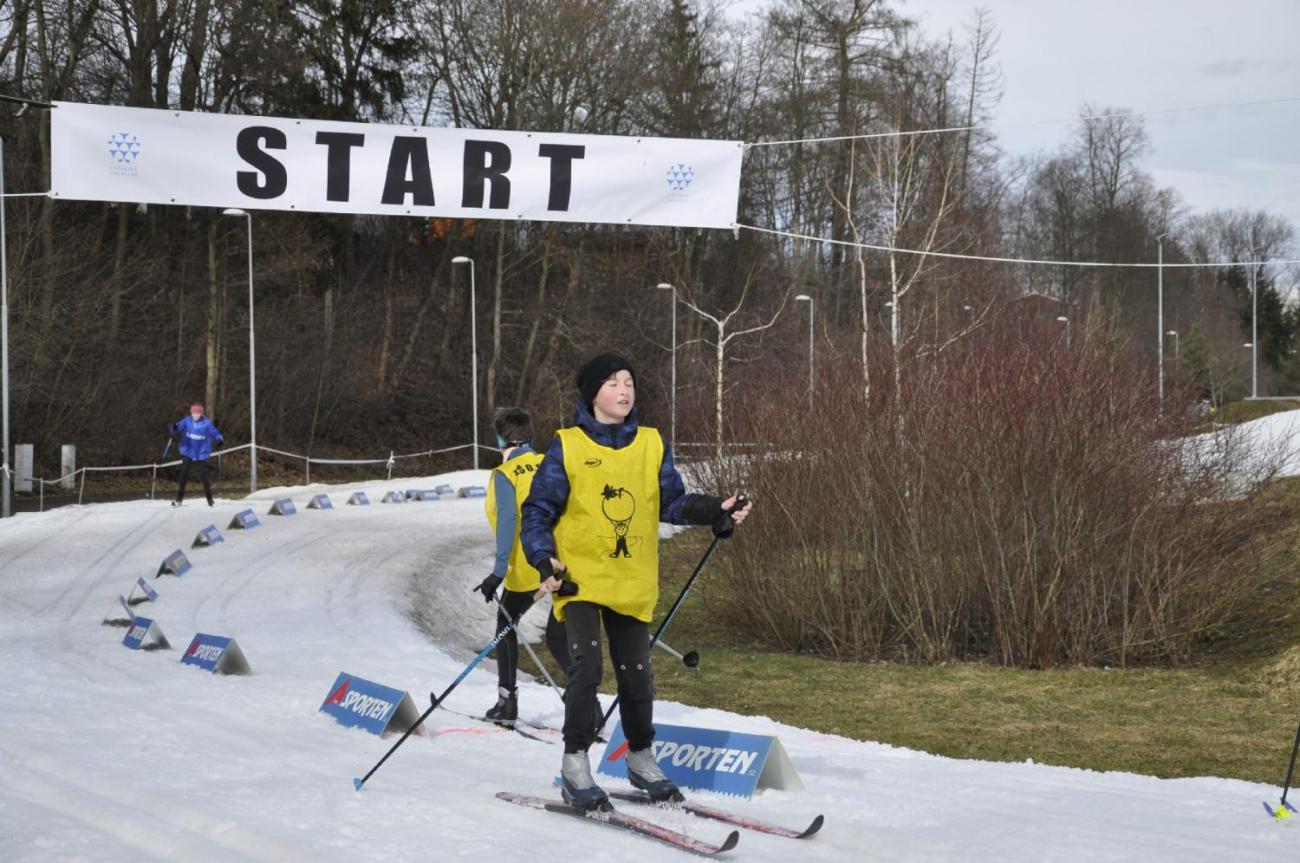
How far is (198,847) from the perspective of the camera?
5359 mm

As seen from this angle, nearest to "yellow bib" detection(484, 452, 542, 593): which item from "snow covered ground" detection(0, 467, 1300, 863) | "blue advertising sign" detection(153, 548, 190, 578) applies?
"snow covered ground" detection(0, 467, 1300, 863)

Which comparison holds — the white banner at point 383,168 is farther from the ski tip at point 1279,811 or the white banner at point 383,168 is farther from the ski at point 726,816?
the ski tip at point 1279,811

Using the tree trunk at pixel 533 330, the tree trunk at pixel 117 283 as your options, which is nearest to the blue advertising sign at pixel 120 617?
the tree trunk at pixel 117 283

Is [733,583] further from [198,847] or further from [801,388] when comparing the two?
[198,847]

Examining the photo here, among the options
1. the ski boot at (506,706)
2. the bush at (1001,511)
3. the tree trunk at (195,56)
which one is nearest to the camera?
the ski boot at (506,706)

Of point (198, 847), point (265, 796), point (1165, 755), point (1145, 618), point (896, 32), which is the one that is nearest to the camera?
point (198, 847)

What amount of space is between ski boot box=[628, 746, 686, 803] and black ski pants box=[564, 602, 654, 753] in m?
0.14

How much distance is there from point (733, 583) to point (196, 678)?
672 centimetres

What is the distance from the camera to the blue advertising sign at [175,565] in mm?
16250

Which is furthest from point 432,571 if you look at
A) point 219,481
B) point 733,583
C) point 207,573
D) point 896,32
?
point 896,32

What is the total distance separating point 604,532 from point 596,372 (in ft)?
2.12

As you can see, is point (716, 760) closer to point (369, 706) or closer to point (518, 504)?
point (518, 504)

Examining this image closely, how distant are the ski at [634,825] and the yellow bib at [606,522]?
0.80 meters

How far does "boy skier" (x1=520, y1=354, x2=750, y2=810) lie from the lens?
5863 millimetres
